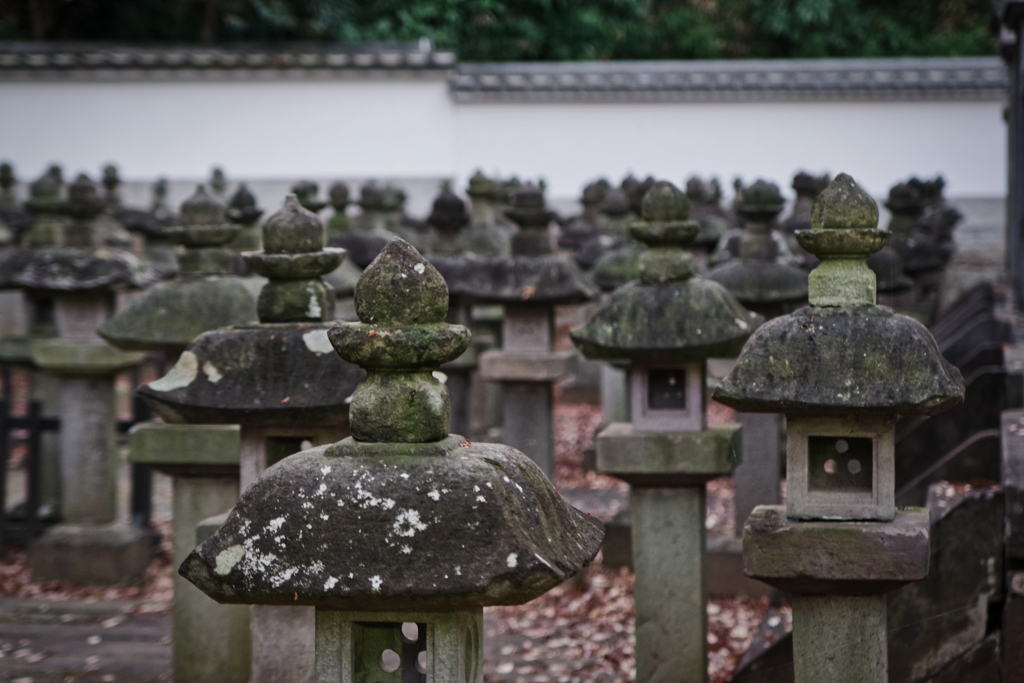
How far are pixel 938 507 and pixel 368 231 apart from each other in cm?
667

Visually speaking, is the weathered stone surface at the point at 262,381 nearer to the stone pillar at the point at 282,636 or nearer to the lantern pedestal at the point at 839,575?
the stone pillar at the point at 282,636

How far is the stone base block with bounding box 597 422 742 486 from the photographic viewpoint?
5570 millimetres

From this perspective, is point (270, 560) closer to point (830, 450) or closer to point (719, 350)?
point (830, 450)

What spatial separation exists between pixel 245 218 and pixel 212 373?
412 centimetres

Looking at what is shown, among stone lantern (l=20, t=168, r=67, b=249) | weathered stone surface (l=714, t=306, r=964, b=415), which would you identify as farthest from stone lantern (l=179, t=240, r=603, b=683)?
stone lantern (l=20, t=168, r=67, b=249)

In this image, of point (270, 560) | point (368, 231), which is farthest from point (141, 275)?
point (270, 560)

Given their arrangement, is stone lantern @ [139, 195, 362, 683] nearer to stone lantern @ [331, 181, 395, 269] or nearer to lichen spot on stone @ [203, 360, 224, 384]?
lichen spot on stone @ [203, 360, 224, 384]

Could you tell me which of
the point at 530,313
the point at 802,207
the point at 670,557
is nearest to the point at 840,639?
the point at 670,557

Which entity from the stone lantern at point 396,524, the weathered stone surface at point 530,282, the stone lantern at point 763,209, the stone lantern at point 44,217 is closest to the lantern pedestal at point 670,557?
the stone lantern at point 763,209

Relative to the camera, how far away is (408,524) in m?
2.70

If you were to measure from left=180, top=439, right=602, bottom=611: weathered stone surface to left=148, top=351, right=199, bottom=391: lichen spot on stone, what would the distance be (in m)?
1.86

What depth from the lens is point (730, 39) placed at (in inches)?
949

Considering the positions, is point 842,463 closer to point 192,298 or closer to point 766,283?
point 766,283

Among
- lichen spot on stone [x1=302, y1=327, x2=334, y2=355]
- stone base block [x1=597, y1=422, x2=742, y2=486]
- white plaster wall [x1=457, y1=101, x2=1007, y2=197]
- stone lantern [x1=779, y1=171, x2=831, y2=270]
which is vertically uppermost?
white plaster wall [x1=457, y1=101, x2=1007, y2=197]
